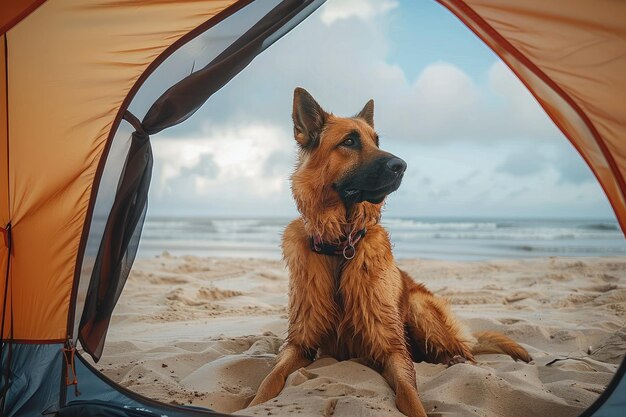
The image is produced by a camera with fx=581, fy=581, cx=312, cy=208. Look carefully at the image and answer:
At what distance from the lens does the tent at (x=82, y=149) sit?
92.8 inches

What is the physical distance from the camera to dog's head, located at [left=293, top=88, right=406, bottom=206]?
103 inches

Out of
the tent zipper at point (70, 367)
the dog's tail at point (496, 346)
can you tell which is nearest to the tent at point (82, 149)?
the tent zipper at point (70, 367)

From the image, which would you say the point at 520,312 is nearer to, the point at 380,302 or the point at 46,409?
the point at 380,302

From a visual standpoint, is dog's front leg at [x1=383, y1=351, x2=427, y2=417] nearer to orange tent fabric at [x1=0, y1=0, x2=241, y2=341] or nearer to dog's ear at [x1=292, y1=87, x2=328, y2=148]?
dog's ear at [x1=292, y1=87, x2=328, y2=148]

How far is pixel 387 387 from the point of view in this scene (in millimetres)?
2395

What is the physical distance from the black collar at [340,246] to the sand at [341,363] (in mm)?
492

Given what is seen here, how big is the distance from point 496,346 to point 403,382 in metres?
0.89

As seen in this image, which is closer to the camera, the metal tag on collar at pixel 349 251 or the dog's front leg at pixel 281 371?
the dog's front leg at pixel 281 371

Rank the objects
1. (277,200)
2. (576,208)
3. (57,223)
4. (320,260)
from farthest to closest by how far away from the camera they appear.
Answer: (277,200) < (576,208) < (320,260) < (57,223)

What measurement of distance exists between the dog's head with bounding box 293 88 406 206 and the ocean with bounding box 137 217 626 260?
707 cm

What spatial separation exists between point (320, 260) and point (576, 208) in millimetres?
11888

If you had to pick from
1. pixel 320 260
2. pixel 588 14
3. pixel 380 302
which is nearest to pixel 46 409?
pixel 320 260

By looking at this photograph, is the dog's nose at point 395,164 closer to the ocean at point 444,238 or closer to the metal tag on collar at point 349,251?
the metal tag on collar at point 349,251

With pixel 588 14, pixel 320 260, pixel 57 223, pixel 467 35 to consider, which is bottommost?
pixel 320 260
